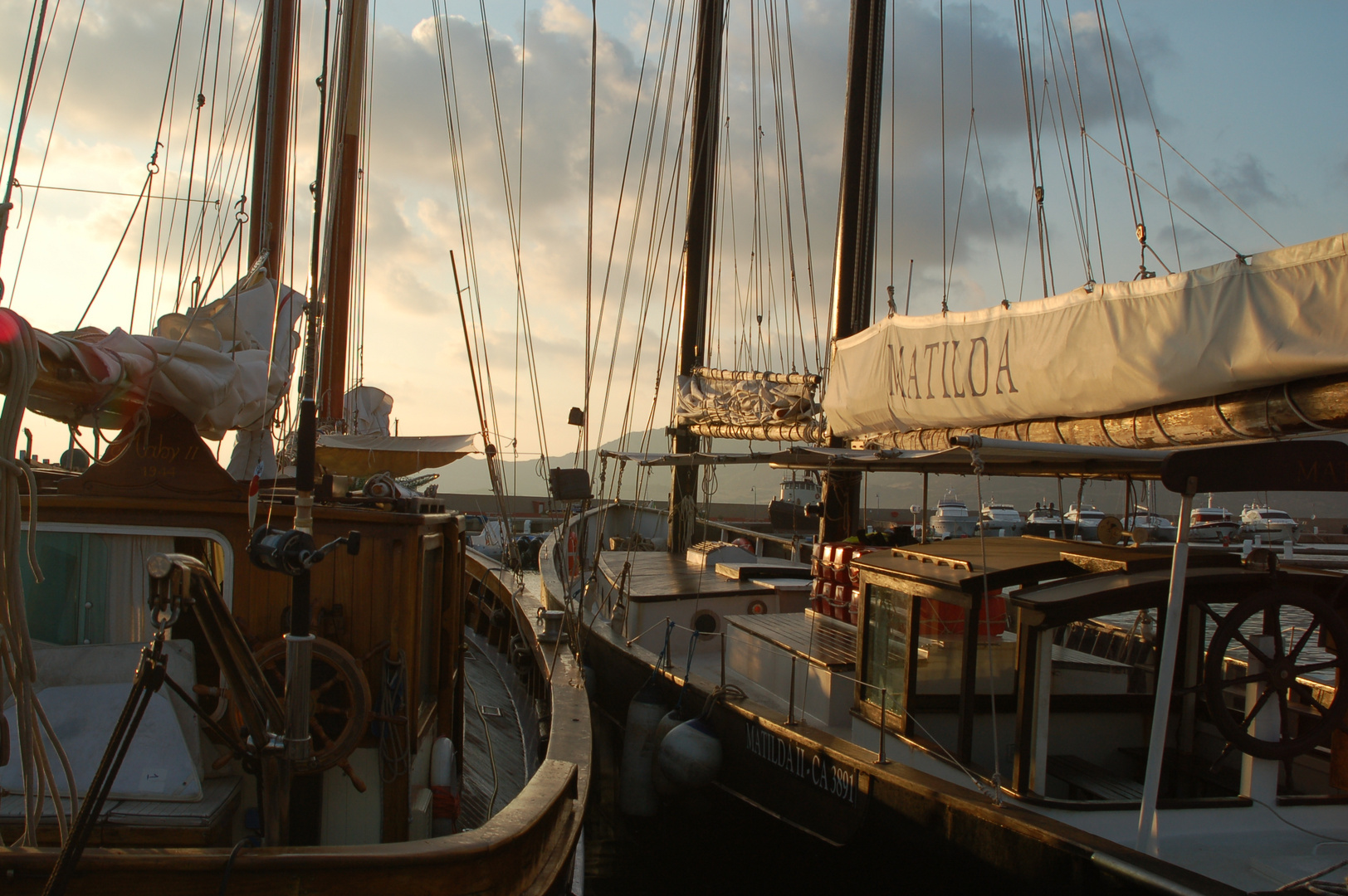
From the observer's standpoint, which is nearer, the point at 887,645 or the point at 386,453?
the point at 887,645

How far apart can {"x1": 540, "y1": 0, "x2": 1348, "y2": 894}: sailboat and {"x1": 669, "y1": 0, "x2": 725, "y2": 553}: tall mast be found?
18.3 feet

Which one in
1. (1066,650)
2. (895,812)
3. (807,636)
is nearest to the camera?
(895,812)

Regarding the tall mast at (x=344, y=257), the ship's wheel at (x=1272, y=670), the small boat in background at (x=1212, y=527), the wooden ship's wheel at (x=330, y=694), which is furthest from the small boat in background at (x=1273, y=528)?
the wooden ship's wheel at (x=330, y=694)

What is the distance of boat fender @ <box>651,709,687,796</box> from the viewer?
8625 mm

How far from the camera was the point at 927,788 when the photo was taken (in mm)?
5656

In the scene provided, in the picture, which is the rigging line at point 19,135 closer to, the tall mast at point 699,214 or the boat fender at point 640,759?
the boat fender at point 640,759

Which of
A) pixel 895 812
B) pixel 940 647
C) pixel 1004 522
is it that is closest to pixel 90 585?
pixel 895 812

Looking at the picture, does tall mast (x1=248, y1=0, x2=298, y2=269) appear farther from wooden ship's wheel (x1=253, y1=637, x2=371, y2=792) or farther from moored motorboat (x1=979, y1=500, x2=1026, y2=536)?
moored motorboat (x1=979, y1=500, x2=1026, y2=536)

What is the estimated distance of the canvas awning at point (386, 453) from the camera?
11227 mm

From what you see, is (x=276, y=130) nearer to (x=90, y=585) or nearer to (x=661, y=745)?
(x=90, y=585)

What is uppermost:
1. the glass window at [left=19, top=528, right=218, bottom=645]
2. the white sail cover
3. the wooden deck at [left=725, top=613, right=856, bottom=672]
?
the white sail cover

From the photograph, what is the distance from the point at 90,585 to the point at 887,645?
5180mm

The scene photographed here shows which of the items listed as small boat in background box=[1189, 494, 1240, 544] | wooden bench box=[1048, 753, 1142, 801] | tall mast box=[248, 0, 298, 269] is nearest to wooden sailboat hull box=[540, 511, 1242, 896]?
wooden bench box=[1048, 753, 1142, 801]

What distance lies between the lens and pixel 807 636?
842 cm
